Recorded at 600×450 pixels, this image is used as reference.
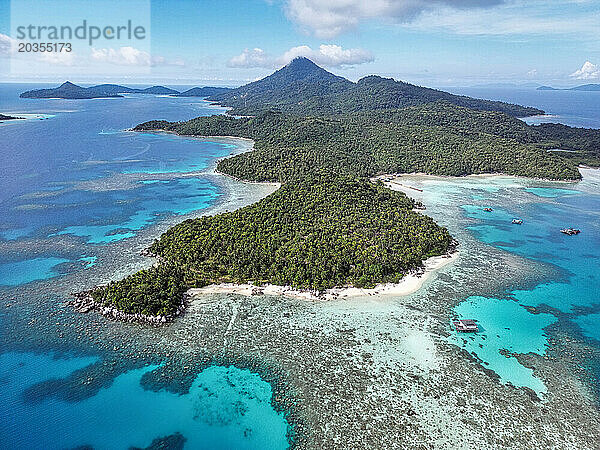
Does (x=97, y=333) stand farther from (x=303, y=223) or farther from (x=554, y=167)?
(x=554, y=167)

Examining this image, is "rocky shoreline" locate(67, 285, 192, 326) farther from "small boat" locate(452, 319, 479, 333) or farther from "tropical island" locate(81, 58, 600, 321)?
"small boat" locate(452, 319, 479, 333)

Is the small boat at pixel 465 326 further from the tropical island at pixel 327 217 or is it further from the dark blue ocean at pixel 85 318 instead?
the dark blue ocean at pixel 85 318

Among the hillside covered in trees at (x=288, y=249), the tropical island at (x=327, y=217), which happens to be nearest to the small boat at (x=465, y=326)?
the tropical island at (x=327, y=217)

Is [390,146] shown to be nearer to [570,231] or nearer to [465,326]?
[570,231]

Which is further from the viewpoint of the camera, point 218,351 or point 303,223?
point 303,223

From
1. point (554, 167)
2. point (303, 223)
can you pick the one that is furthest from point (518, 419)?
point (554, 167)
